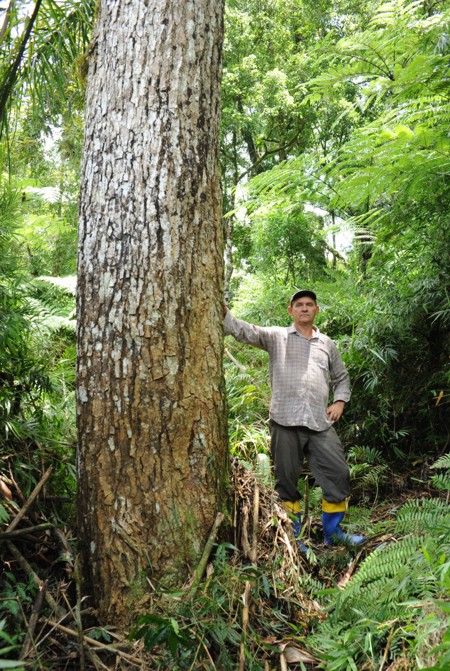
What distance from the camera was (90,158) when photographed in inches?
92.0

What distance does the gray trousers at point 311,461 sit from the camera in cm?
360

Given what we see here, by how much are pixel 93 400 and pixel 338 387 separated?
232 cm

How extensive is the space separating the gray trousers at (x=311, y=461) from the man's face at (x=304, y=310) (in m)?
0.78

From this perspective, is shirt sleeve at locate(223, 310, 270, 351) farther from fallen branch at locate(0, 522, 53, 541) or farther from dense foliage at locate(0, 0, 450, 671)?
fallen branch at locate(0, 522, 53, 541)

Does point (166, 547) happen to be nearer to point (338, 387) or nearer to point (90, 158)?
point (90, 158)

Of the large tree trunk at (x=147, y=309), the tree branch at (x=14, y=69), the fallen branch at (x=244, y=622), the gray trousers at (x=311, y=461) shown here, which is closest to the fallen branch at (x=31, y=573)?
the large tree trunk at (x=147, y=309)

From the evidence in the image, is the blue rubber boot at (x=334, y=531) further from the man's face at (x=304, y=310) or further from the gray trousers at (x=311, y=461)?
the man's face at (x=304, y=310)

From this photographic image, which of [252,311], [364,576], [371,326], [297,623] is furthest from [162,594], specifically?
[252,311]

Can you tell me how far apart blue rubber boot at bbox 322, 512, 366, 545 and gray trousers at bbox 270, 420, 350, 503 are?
0.10 meters

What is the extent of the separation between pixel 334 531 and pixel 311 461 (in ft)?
1.61

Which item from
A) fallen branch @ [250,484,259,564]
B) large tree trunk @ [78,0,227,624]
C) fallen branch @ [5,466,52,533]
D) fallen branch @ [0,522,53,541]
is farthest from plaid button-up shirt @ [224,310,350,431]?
fallen branch @ [0,522,53,541]

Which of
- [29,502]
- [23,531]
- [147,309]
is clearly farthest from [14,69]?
[23,531]

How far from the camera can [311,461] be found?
373cm

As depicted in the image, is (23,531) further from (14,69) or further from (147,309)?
(14,69)
